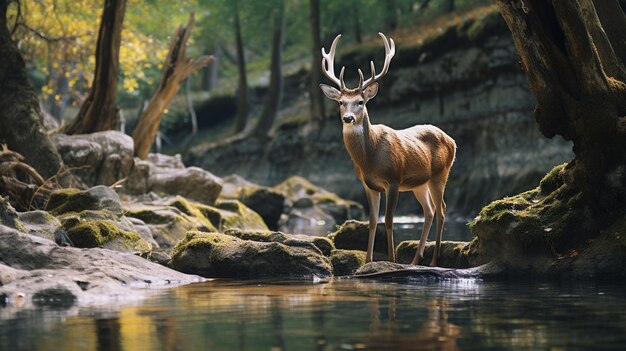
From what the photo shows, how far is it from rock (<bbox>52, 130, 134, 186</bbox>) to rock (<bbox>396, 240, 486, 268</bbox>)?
28.2 feet

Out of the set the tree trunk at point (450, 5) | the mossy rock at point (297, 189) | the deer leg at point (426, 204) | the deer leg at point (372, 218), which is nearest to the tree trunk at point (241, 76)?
the tree trunk at point (450, 5)

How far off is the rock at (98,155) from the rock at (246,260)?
8061mm

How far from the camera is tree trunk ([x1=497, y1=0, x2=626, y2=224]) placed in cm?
1241

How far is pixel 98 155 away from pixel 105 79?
1.95 m

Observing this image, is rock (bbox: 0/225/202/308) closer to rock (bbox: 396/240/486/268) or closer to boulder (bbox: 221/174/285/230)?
rock (bbox: 396/240/486/268)

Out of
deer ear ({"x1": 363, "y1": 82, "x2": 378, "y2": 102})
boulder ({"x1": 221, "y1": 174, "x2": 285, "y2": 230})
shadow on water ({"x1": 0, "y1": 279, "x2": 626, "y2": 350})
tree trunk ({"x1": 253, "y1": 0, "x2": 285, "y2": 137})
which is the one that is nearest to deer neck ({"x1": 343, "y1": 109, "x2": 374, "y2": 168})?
deer ear ({"x1": 363, "y1": 82, "x2": 378, "y2": 102})

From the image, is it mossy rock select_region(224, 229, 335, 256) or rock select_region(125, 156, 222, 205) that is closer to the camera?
mossy rock select_region(224, 229, 335, 256)

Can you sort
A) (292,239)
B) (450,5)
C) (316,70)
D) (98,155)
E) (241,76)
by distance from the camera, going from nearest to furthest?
1. (292,239)
2. (98,155)
3. (316,70)
4. (450,5)
5. (241,76)

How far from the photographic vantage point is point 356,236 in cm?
1541

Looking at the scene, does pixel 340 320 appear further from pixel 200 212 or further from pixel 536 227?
pixel 200 212

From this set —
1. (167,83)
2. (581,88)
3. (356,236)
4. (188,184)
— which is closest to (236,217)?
(188,184)

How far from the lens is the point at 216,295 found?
1096cm

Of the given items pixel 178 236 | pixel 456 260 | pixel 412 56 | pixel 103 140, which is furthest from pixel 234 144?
pixel 456 260

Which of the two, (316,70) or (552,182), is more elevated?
(316,70)
